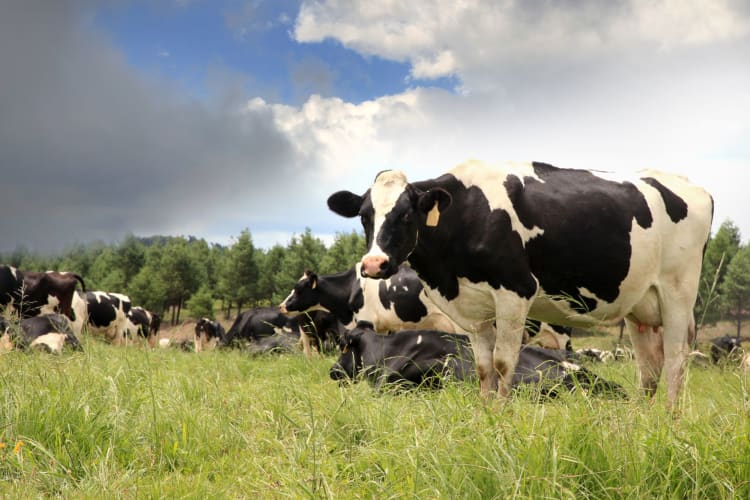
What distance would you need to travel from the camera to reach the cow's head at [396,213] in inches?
210

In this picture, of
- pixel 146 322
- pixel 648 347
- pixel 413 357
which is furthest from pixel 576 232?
pixel 146 322

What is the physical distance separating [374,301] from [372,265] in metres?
7.74

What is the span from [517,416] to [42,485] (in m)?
2.90

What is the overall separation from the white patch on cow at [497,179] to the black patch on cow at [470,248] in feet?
0.17

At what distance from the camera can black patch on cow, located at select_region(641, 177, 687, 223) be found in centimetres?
636

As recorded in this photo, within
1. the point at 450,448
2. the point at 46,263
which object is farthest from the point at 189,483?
the point at 46,263

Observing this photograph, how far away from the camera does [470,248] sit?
221 inches

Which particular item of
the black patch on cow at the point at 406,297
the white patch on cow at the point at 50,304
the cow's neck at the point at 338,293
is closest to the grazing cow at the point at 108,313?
the white patch on cow at the point at 50,304

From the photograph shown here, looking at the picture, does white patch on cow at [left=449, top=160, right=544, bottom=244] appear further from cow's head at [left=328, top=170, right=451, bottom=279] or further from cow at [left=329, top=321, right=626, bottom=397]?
cow at [left=329, top=321, right=626, bottom=397]

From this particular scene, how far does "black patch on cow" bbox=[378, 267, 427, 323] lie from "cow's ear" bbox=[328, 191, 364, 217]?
5.92m

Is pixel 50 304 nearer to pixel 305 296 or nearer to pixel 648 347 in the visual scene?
pixel 305 296

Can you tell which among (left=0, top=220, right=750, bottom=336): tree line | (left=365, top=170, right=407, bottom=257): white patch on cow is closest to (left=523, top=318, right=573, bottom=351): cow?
(left=365, top=170, right=407, bottom=257): white patch on cow

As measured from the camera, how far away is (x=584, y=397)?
3523mm

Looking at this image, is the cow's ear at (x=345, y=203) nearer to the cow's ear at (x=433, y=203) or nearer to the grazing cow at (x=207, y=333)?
the cow's ear at (x=433, y=203)
